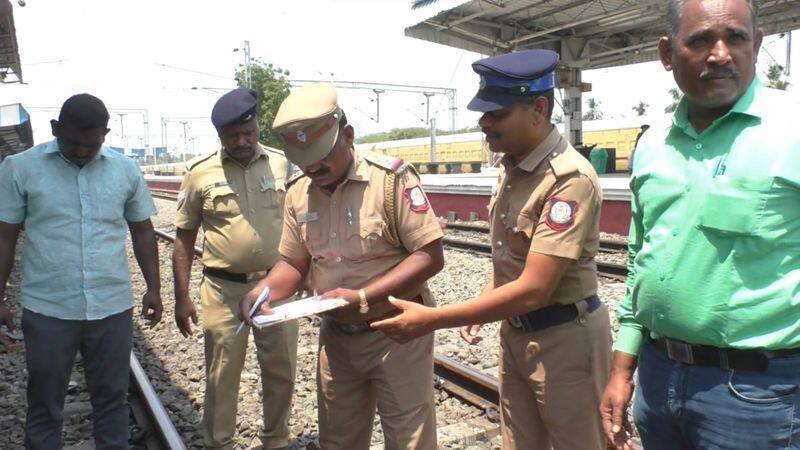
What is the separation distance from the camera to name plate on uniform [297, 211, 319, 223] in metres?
2.75

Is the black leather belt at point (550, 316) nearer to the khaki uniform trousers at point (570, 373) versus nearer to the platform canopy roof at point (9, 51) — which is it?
the khaki uniform trousers at point (570, 373)

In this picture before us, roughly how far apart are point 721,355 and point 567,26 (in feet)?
62.4

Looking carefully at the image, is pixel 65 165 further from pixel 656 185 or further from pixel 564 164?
pixel 656 185

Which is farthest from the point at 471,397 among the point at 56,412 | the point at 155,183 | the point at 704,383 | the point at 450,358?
the point at 155,183

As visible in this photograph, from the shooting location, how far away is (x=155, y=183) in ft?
163

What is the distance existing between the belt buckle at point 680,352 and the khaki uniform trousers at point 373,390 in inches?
42.8

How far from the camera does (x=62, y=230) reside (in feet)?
11.0

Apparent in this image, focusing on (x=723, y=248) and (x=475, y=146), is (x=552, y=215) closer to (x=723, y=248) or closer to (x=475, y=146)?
(x=723, y=248)

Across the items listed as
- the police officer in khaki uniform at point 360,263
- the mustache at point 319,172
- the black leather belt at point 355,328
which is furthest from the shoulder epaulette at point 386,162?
the black leather belt at point 355,328

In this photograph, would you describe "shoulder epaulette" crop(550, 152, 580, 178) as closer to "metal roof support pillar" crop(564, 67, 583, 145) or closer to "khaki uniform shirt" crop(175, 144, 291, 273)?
"khaki uniform shirt" crop(175, 144, 291, 273)

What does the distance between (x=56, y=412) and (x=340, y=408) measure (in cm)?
165

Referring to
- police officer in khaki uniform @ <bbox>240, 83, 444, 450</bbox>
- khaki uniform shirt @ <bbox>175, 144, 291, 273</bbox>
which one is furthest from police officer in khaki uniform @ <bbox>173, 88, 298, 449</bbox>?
police officer in khaki uniform @ <bbox>240, 83, 444, 450</bbox>

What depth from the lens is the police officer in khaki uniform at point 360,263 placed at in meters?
2.50

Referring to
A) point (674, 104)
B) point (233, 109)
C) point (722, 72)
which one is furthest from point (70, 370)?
point (674, 104)
